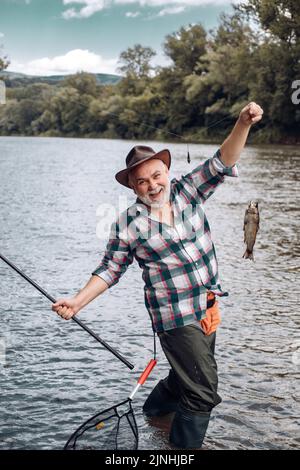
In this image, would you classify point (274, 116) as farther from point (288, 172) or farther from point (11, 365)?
point (11, 365)

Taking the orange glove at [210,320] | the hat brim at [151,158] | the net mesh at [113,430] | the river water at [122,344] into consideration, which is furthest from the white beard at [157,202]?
the river water at [122,344]

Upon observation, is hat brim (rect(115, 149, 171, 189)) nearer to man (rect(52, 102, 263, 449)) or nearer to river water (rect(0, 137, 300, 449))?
man (rect(52, 102, 263, 449))

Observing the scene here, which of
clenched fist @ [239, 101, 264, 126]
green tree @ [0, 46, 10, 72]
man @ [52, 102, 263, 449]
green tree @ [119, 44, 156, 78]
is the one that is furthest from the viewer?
green tree @ [119, 44, 156, 78]

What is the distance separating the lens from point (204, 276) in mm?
3982

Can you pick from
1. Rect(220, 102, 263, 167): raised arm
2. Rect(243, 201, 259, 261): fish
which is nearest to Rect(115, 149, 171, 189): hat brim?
Rect(220, 102, 263, 167): raised arm

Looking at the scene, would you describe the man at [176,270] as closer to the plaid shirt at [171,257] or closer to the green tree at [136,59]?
the plaid shirt at [171,257]

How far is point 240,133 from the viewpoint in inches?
155

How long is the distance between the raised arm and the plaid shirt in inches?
2.2

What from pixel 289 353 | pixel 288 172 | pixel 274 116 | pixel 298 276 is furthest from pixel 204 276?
pixel 274 116

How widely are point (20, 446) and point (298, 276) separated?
214 inches

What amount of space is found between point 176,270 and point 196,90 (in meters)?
66.6

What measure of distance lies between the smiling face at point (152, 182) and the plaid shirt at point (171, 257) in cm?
7

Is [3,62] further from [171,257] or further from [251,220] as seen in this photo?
[171,257]

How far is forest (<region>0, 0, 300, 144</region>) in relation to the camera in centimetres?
5256
